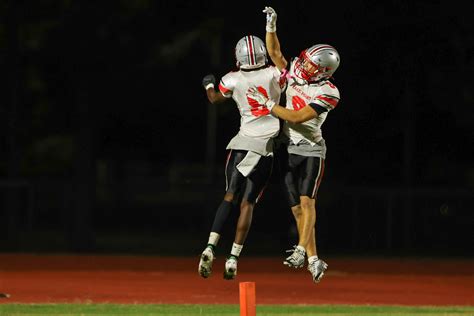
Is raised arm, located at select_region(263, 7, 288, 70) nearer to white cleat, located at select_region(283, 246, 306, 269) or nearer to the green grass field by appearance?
white cleat, located at select_region(283, 246, 306, 269)

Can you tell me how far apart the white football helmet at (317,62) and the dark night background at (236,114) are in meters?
16.0

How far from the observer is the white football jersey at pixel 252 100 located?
533 inches

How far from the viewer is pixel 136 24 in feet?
113

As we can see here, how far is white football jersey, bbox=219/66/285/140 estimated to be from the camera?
13.5m

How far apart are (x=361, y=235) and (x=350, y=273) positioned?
6.80 meters

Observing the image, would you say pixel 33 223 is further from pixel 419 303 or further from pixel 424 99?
pixel 419 303

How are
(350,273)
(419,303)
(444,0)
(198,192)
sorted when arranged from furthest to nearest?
(198,192) < (444,0) < (350,273) < (419,303)

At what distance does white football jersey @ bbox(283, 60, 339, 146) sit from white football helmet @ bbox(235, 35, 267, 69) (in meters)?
0.38

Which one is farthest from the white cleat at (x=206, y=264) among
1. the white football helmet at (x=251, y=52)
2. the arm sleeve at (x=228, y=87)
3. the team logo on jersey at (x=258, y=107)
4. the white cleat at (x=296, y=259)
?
the white football helmet at (x=251, y=52)

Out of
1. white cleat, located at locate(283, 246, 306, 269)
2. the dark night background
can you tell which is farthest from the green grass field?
the dark night background

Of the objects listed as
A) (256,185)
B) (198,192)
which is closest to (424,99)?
(198,192)

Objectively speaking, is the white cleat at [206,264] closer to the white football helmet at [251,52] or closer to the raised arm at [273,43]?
the white football helmet at [251,52]

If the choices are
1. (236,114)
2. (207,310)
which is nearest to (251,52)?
(207,310)

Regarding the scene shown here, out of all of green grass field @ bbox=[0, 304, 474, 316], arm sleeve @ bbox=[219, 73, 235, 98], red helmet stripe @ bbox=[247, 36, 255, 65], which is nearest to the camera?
red helmet stripe @ bbox=[247, 36, 255, 65]
